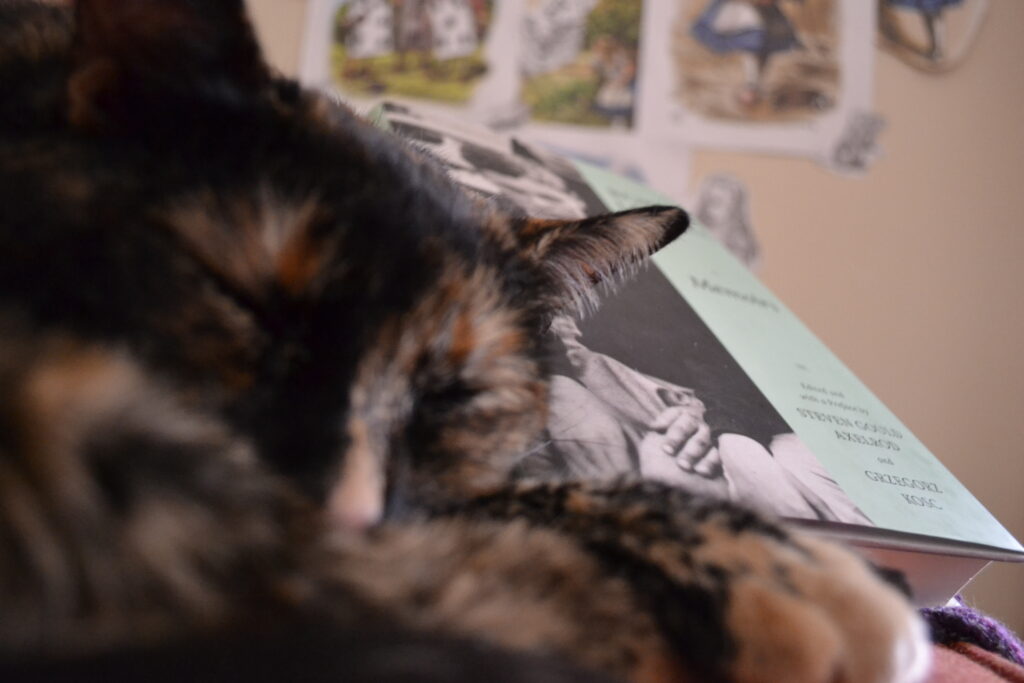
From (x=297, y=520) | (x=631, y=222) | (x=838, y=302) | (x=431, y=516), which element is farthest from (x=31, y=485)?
(x=838, y=302)

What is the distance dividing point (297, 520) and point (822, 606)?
25 centimetres

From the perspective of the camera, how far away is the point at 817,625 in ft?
1.01

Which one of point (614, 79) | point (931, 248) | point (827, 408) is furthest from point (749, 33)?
point (827, 408)

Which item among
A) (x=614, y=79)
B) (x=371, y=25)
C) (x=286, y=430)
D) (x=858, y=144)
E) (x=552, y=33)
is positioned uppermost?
(x=371, y=25)

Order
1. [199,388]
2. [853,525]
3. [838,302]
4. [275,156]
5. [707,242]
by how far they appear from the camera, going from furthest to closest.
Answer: [838,302], [707,242], [853,525], [275,156], [199,388]

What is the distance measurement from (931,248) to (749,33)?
0.62m

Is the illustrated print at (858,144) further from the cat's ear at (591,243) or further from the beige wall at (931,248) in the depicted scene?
the cat's ear at (591,243)

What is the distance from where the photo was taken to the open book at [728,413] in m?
0.55

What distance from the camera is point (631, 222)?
0.62 metres

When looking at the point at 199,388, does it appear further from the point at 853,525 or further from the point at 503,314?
the point at 853,525

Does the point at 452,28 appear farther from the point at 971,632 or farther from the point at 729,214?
the point at 971,632

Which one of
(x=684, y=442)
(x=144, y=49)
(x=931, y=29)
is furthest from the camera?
(x=931, y=29)

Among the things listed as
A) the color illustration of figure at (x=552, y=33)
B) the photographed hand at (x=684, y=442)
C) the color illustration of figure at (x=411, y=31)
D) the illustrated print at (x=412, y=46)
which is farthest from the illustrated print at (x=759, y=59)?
the photographed hand at (x=684, y=442)

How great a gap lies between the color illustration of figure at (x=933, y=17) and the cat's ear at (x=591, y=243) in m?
1.25
